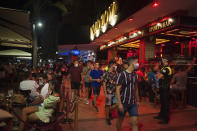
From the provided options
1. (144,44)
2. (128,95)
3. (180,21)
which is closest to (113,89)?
(128,95)

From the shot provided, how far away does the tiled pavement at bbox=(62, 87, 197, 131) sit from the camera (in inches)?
191

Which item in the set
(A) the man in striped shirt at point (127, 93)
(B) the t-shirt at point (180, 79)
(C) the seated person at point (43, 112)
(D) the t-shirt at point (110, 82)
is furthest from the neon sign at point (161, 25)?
(C) the seated person at point (43, 112)

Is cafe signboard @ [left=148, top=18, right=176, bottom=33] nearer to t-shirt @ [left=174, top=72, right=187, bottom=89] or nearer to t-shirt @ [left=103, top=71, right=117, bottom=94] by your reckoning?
t-shirt @ [left=174, top=72, right=187, bottom=89]

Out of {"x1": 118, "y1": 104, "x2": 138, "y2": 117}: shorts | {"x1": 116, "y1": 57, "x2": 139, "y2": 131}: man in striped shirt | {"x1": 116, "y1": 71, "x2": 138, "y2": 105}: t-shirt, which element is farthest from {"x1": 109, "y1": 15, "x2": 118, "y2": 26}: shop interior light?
{"x1": 118, "y1": 104, "x2": 138, "y2": 117}: shorts

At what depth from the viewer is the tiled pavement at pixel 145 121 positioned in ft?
15.9

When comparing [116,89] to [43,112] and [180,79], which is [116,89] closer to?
[43,112]

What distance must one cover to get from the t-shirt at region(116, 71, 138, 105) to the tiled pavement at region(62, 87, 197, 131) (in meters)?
1.43

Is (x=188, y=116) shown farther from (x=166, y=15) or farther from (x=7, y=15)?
(x=7, y=15)

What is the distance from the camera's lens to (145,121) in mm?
5473

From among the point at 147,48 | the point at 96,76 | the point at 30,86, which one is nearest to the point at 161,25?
the point at 147,48

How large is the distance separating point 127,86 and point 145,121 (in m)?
2.30

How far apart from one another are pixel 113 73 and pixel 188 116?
3380 mm

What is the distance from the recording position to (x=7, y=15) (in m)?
6.93

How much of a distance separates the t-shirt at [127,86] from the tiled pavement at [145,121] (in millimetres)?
1425
